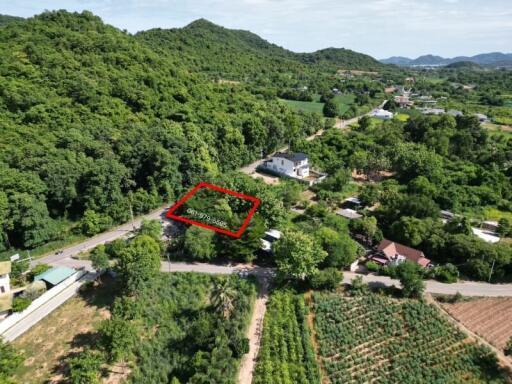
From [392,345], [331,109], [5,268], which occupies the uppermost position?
[331,109]

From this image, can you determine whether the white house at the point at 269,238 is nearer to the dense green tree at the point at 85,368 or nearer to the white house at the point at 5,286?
the dense green tree at the point at 85,368

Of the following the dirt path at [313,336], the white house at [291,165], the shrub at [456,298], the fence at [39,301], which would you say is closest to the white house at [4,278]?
the fence at [39,301]

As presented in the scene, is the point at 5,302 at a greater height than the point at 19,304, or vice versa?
the point at 19,304

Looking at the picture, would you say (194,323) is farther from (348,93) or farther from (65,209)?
(348,93)

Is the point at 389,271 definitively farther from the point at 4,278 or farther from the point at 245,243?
the point at 4,278

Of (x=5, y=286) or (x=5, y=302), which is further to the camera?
(x=5, y=286)

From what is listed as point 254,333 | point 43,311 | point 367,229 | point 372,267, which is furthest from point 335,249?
point 43,311

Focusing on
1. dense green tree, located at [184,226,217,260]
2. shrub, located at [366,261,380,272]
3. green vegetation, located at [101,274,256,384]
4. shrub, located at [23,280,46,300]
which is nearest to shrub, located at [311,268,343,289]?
shrub, located at [366,261,380,272]

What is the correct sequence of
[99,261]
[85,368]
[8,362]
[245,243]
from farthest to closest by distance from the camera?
[245,243] < [99,261] < [85,368] < [8,362]
